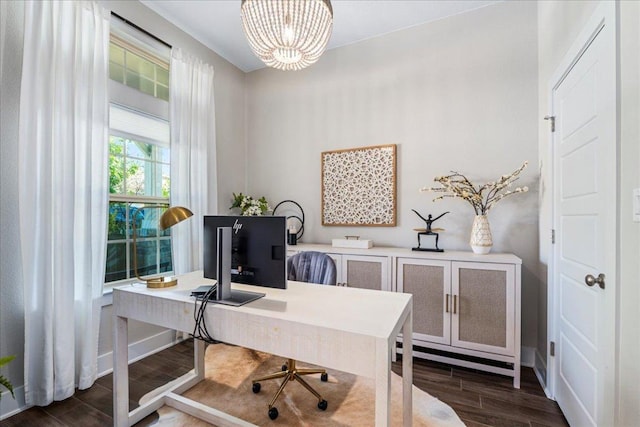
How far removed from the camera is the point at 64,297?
6.30 feet

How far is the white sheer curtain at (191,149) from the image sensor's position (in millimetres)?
2783

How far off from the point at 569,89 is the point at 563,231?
0.89 m

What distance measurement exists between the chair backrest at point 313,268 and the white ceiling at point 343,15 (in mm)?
2308

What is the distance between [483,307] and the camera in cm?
222

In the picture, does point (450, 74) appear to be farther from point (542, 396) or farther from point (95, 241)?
point (95, 241)

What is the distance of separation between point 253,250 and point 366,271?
144cm

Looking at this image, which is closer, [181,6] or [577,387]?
[577,387]

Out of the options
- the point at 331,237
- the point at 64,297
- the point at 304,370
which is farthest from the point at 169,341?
the point at 331,237

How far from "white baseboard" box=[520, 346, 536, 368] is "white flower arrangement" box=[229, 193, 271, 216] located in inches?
114

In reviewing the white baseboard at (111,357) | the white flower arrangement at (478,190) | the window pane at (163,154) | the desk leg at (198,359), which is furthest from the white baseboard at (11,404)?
the white flower arrangement at (478,190)

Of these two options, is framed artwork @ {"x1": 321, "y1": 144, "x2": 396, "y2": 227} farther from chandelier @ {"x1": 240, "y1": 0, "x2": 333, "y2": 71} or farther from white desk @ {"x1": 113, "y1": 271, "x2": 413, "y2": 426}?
chandelier @ {"x1": 240, "y1": 0, "x2": 333, "y2": 71}

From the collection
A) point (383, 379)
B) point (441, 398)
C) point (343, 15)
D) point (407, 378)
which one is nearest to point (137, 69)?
point (343, 15)

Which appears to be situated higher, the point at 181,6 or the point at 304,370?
the point at 181,6

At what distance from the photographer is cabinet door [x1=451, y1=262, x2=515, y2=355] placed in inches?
84.7
